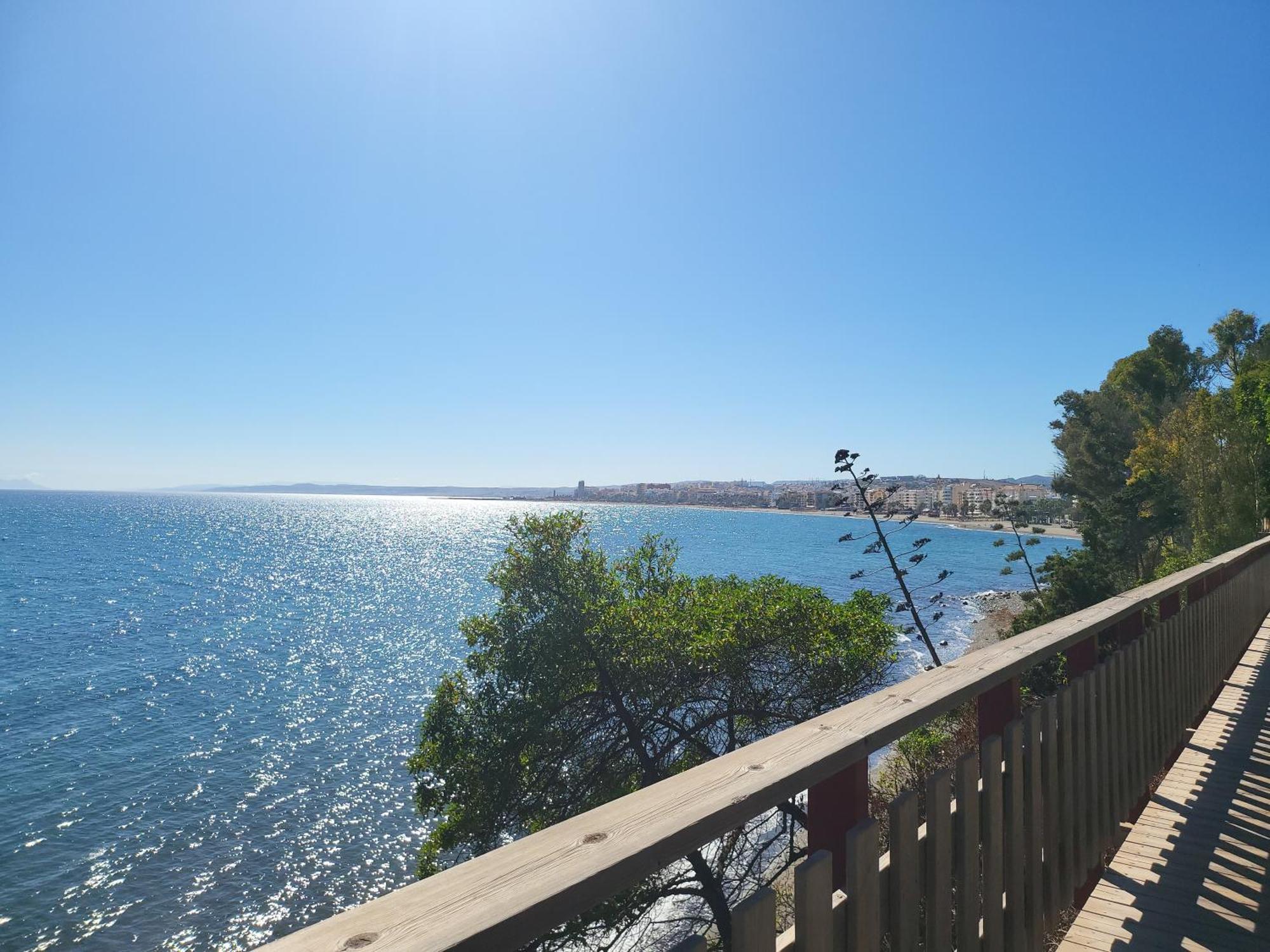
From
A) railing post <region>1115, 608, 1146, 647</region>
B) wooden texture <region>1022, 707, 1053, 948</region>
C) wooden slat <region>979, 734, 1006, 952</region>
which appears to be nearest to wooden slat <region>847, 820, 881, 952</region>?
wooden slat <region>979, 734, 1006, 952</region>

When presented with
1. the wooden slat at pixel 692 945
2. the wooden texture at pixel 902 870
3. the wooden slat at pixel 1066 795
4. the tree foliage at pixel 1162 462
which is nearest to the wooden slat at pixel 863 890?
the wooden texture at pixel 902 870

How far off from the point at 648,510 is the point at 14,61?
605 feet

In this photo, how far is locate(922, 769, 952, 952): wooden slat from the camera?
146 cm

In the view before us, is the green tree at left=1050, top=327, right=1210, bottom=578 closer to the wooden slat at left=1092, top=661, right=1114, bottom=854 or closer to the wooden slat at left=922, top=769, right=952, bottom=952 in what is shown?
the wooden slat at left=1092, top=661, right=1114, bottom=854

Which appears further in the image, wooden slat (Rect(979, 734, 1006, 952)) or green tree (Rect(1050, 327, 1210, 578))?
green tree (Rect(1050, 327, 1210, 578))

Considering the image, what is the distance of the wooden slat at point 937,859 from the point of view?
1463mm

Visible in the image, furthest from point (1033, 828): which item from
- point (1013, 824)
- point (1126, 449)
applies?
point (1126, 449)

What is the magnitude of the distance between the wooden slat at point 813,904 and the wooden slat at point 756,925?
10 centimetres

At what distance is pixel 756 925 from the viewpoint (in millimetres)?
960

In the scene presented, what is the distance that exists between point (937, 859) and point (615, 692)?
832 centimetres

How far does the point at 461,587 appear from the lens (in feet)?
179

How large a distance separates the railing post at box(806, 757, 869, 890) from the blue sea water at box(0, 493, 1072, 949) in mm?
13323

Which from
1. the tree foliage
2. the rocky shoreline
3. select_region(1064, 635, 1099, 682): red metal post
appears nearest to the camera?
select_region(1064, 635, 1099, 682): red metal post

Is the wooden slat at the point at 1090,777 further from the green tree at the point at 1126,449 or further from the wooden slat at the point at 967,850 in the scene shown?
the green tree at the point at 1126,449
